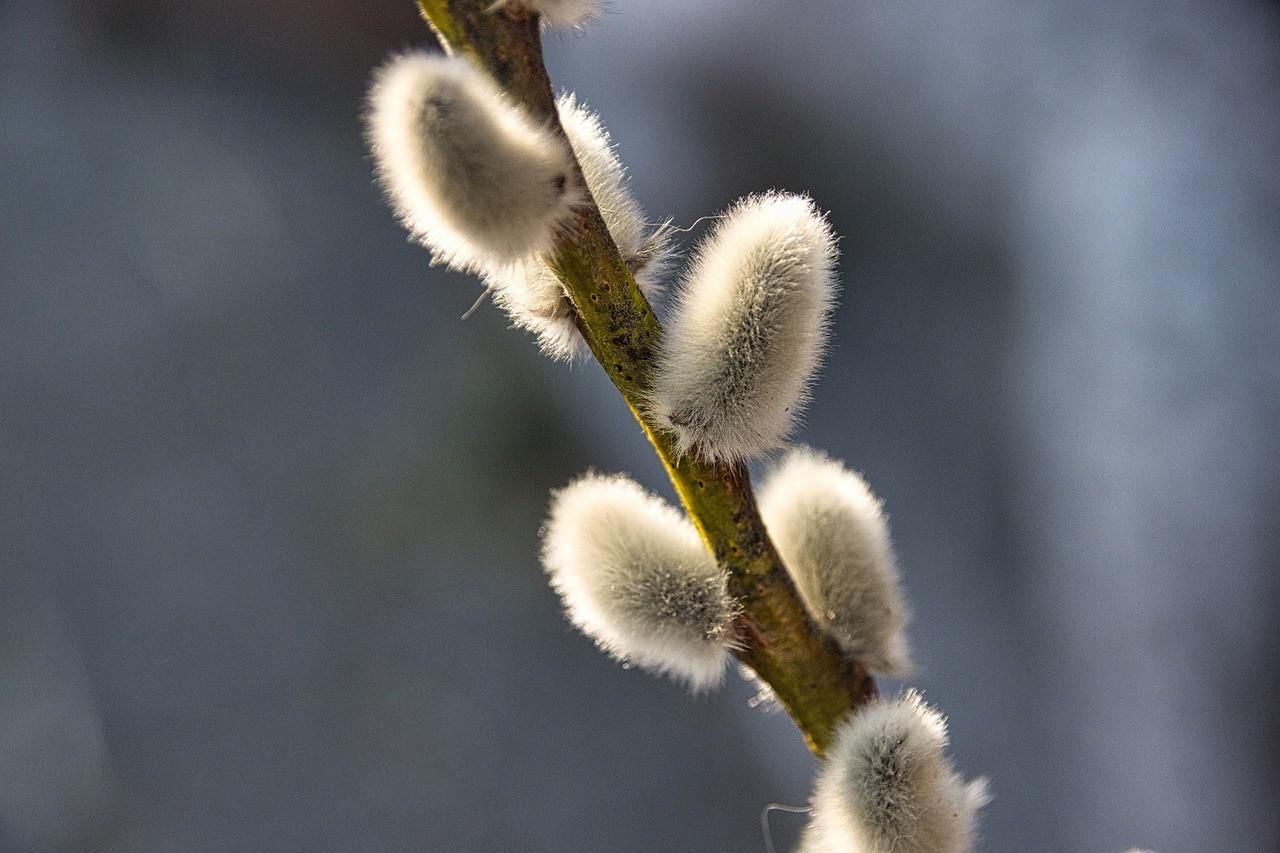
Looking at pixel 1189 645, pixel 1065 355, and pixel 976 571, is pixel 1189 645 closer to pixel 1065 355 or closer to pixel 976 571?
pixel 976 571

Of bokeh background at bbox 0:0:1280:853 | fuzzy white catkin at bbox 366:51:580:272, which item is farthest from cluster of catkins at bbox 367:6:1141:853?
bokeh background at bbox 0:0:1280:853

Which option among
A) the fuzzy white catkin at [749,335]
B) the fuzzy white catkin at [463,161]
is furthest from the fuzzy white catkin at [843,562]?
the fuzzy white catkin at [463,161]

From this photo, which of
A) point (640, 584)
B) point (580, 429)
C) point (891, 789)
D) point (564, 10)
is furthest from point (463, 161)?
point (580, 429)

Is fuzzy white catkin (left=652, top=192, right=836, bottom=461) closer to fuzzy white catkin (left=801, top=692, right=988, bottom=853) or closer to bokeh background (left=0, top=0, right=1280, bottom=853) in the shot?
fuzzy white catkin (left=801, top=692, right=988, bottom=853)

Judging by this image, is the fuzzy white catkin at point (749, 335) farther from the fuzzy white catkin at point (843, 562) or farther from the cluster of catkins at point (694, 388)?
A: the fuzzy white catkin at point (843, 562)

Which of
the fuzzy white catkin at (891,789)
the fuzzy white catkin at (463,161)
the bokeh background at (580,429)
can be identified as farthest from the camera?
the bokeh background at (580,429)
